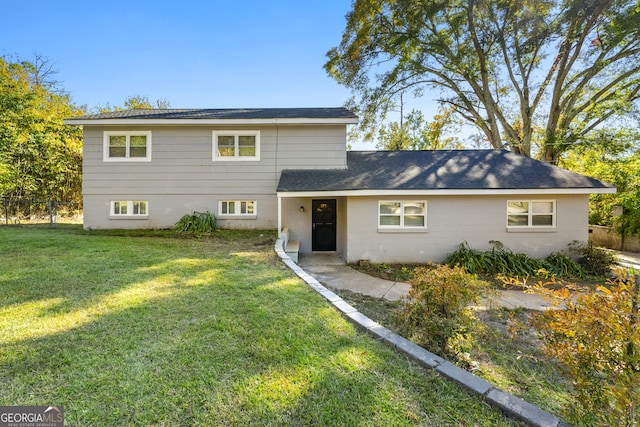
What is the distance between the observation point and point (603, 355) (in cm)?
177

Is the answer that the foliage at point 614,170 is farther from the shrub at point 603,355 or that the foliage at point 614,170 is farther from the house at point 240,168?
the shrub at point 603,355

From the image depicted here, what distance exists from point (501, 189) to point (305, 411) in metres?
8.53

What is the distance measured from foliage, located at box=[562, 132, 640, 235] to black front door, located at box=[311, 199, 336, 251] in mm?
11516

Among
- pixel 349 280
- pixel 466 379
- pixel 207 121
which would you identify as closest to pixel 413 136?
pixel 207 121

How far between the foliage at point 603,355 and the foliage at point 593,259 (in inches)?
326

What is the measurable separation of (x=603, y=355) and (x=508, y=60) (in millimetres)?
18226

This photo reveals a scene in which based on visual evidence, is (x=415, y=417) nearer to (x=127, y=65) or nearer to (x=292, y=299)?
(x=292, y=299)

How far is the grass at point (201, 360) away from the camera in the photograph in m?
1.86

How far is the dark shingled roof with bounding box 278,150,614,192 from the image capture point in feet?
26.5

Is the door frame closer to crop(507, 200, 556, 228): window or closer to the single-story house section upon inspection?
the single-story house section

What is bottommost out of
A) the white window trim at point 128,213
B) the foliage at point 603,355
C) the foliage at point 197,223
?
the foliage at point 603,355

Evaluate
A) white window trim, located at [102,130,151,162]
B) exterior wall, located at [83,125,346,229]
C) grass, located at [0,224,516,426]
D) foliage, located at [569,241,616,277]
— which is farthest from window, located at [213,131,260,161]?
foliage, located at [569,241,616,277]

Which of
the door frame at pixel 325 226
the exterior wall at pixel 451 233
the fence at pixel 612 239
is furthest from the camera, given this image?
the fence at pixel 612 239

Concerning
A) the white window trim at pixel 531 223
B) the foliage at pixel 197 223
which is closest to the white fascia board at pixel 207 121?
the foliage at pixel 197 223
